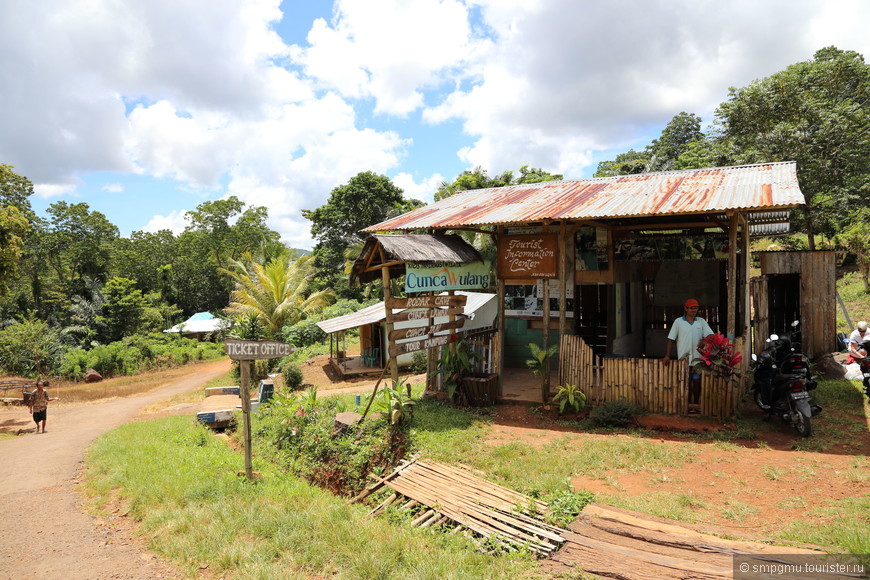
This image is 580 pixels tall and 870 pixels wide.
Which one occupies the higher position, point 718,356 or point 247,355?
point 247,355

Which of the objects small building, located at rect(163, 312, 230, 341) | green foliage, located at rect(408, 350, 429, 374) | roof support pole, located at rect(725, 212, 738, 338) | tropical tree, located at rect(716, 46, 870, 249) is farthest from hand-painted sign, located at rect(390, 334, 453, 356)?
small building, located at rect(163, 312, 230, 341)

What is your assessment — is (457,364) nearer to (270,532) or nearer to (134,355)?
(270,532)

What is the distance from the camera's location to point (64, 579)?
14.1ft

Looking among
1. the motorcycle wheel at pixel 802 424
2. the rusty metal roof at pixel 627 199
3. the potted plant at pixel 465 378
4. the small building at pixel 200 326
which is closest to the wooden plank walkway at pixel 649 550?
the motorcycle wheel at pixel 802 424

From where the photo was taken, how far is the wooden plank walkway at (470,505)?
14.7 feet

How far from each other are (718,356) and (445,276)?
4.33 meters

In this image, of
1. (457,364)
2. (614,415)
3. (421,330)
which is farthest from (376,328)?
(614,415)

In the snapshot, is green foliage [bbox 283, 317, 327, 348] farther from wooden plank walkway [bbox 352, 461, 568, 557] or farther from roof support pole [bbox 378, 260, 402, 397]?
wooden plank walkway [bbox 352, 461, 568, 557]

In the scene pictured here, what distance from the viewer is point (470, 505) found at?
5113 mm

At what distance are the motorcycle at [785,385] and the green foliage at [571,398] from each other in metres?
2.47

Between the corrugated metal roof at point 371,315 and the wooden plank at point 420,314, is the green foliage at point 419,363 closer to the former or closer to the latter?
the corrugated metal roof at point 371,315

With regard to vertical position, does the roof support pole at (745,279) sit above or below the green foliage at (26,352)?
above

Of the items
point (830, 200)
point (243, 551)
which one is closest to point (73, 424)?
point (243, 551)

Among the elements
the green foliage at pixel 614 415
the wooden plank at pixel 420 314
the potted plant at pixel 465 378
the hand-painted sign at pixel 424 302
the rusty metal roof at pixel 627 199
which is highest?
the rusty metal roof at pixel 627 199
